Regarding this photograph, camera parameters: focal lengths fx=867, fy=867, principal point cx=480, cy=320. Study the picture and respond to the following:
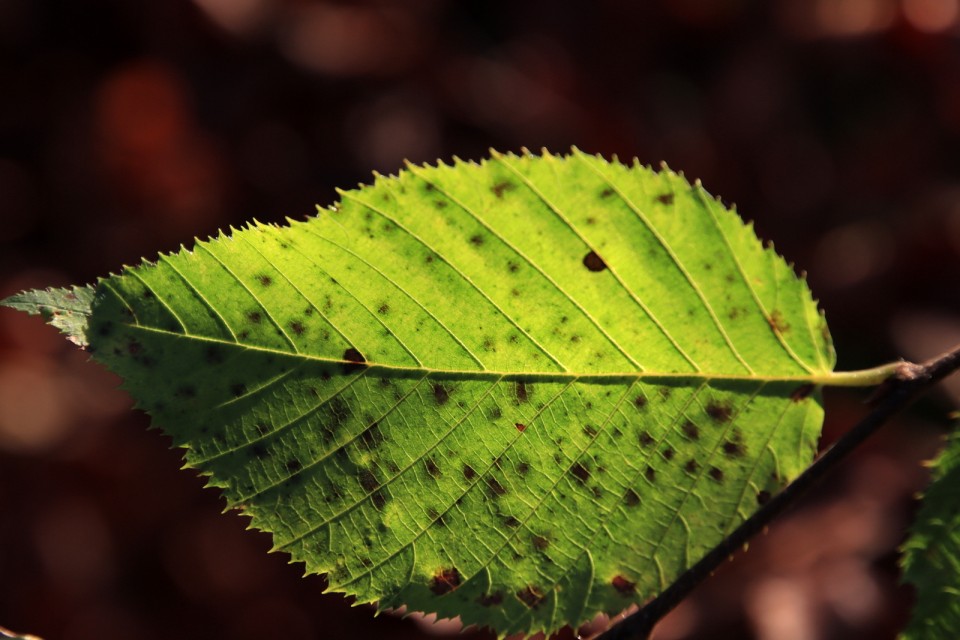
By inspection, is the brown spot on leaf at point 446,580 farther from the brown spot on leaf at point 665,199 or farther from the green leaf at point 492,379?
the brown spot on leaf at point 665,199

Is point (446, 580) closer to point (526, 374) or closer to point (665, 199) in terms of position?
point (526, 374)

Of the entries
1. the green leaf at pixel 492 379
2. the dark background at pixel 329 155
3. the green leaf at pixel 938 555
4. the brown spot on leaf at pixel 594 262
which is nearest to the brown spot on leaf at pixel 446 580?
the green leaf at pixel 492 379

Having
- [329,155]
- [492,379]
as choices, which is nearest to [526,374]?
[492,379]

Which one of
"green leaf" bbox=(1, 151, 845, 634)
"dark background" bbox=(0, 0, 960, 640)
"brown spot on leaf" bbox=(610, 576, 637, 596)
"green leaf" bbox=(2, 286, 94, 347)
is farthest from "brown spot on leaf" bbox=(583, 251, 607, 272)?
"dark background" bbox=(0, 0, 960, 640)

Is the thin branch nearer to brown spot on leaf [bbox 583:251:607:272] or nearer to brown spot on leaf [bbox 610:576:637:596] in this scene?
brown spot on leaf [bbox 610:576:637:596]

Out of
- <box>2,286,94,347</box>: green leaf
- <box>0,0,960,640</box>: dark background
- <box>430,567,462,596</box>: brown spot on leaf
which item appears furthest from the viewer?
<box>0,0,960,640</box>: dark background

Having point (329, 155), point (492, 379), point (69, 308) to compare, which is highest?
point (329, 155)
